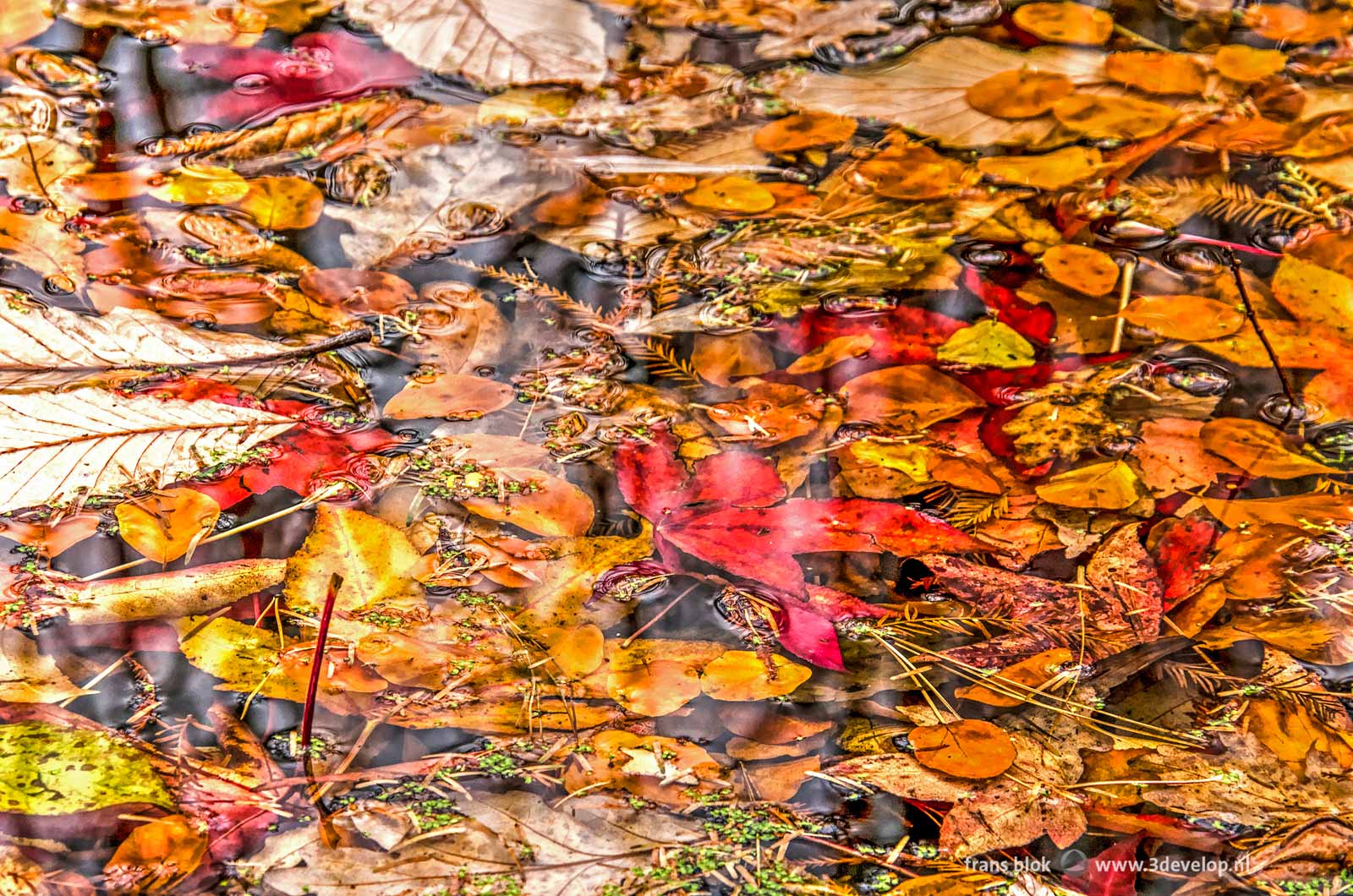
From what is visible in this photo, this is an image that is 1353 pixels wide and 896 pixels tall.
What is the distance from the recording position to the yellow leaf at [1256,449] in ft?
3.46

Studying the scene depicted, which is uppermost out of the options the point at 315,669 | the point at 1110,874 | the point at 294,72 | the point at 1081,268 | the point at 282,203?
the point at 294,72

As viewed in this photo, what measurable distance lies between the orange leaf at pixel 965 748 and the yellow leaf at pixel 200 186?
0.99m

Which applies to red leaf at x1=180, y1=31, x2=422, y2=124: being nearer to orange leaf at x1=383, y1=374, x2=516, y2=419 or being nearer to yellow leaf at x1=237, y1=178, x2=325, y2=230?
yellow leaf at x1=237, y1=178, x2=325, y2=230

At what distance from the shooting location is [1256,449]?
3.53 ft

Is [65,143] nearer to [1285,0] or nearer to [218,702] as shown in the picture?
[218,702]

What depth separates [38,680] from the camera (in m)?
0.88

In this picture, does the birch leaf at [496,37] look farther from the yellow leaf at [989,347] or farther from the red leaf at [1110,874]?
the red leaf at [1110,874]

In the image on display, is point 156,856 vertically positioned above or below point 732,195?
below

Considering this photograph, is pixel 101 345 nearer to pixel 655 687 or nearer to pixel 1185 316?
pixel 655 687

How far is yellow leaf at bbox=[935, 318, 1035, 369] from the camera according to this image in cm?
117

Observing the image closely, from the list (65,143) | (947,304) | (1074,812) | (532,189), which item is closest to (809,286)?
(947,304)

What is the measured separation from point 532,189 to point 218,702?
0.73 metres

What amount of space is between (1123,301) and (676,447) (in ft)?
1.74

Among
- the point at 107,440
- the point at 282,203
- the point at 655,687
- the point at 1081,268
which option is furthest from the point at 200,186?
the point at 1081,268
